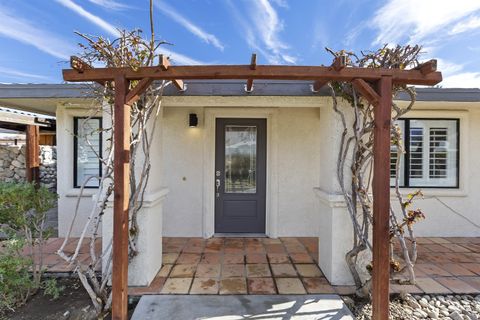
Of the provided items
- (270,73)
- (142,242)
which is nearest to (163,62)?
(270,73)

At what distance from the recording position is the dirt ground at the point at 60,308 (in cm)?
283

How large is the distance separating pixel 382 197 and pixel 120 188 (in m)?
2.60

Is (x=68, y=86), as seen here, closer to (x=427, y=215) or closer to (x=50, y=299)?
(x=50, y=299)

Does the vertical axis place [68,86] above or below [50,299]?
above

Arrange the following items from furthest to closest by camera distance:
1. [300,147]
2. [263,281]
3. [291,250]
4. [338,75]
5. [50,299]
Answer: [300,147] → [291,250] → [263,281] → [50,299] → [338,75]

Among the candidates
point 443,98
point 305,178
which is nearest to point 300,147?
point 305,178

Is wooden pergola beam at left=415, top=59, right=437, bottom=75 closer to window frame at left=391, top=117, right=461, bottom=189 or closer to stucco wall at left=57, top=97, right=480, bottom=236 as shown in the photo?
stucco wall at left=57, top=97, right=480, bottom=236

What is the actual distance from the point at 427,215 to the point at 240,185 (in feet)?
12.9

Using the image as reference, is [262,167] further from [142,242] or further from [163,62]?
[163,62]

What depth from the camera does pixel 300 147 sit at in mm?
5227

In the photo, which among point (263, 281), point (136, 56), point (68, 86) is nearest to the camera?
point (136, 56)

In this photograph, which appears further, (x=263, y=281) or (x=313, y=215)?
(x=313, y=215)

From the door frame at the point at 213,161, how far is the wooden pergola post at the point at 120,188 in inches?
100.0

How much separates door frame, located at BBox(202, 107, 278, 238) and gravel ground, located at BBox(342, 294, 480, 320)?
2298 mm
